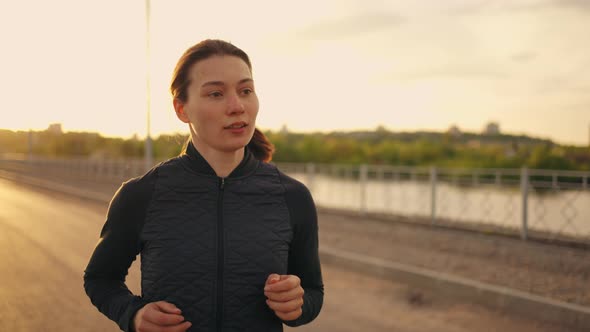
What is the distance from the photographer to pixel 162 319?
1.34 metres

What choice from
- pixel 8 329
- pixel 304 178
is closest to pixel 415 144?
pixel 304 178

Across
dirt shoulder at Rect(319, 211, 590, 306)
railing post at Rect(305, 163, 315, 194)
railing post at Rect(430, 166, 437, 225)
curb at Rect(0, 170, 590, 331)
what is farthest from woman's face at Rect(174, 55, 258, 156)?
railing post at Rect(305, 163, 315, 194)

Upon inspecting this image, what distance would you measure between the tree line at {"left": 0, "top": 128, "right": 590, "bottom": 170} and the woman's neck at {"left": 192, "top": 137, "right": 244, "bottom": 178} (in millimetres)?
446

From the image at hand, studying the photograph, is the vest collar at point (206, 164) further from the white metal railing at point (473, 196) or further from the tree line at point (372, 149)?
the white metal railing at point (473, 196)

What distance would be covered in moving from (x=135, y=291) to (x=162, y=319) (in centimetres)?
439

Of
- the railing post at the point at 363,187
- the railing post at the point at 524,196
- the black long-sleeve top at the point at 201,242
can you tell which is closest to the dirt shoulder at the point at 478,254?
the railing post at the point at 524,196

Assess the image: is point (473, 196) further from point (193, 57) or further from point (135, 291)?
point (193, 57)

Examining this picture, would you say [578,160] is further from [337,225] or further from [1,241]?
[1,241]

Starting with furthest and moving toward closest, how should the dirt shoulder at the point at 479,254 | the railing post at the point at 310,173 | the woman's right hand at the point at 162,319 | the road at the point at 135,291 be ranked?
the railing post at the point at 310,173, the dirt shoulder at the point at 479,254, the road at the point at 135,291, the woman's right hand at the point at 162,319

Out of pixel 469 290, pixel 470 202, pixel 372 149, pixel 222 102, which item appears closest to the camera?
pixel 222 102

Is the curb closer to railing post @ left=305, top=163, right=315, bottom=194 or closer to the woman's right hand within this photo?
the woman's right hand

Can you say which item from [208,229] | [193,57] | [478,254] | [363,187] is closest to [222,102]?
[193,57]

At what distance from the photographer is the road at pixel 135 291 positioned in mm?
4641

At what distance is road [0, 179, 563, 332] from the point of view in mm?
4641
